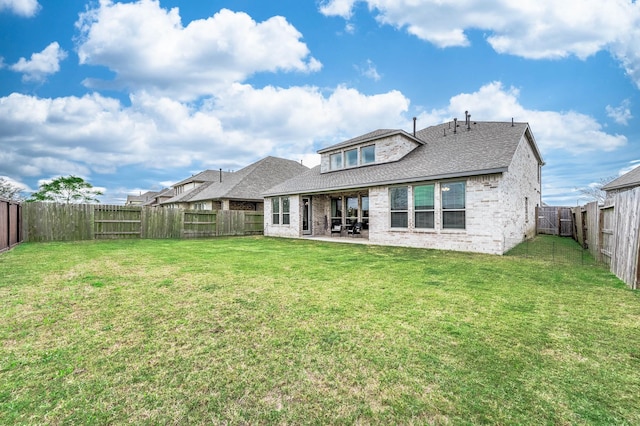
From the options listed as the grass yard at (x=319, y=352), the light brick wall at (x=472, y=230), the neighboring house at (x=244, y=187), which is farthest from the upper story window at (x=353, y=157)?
the grass yard at (x=319, y=352)

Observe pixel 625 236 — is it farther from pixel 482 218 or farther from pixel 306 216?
pixel 306 216

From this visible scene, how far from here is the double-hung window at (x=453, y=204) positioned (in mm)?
10094

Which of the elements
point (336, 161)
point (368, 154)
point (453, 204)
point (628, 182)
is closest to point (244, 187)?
point (336, 161)

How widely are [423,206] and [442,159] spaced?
2367 millimetres

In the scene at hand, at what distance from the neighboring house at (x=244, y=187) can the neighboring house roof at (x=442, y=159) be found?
670 cm

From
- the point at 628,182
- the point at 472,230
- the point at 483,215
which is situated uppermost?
the point at 628,182

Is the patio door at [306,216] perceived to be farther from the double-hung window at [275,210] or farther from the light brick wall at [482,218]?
the light brick wall at [482,218]

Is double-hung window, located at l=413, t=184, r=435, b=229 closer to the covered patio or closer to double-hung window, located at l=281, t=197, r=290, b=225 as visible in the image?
the covered patio

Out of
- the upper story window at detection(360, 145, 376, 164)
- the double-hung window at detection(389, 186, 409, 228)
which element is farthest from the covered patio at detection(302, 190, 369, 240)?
the double-hung window at detection(389, 186, 409, 228)

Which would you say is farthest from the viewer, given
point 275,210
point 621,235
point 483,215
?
point 275,210

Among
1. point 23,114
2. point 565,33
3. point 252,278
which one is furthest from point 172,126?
point 565,33

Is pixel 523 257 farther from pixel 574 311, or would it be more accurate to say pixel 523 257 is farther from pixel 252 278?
pixel 252 278

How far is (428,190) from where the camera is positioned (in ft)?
35.8

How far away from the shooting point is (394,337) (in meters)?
3.11
